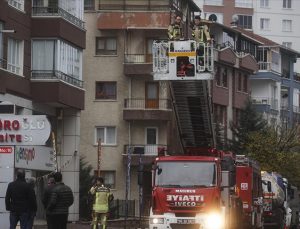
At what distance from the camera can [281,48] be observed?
301 feet

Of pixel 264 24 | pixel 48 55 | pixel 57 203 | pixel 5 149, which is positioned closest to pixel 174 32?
pixel 5 149

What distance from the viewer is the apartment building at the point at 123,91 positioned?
59438 millimetres

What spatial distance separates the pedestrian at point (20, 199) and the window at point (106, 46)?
126 feet

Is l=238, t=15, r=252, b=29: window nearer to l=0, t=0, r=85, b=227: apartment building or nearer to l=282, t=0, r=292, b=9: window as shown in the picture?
l=282, t=0, r=292, b=9: window

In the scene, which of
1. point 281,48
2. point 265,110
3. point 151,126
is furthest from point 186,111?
point 281,48

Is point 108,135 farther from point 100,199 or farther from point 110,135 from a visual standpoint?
point 100,199

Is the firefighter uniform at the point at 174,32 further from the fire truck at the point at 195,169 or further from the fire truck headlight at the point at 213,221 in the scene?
the fire truck headlight at the point at 213,221

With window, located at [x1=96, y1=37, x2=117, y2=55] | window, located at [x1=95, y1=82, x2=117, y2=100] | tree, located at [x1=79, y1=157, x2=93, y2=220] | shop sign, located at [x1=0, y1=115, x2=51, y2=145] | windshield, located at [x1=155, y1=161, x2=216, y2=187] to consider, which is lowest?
tree, located at [x1=79, y1=157, x2=93, y2=220]

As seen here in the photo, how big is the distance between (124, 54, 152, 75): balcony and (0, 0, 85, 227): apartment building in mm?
14577

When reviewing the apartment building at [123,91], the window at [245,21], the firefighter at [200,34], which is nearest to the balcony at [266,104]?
the apartment building at [123,91]

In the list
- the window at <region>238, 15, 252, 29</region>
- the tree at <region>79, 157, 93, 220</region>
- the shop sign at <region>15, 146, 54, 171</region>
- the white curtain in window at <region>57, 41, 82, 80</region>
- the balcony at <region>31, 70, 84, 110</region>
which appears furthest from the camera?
the window at <region>238, 15, 252, 29</region>

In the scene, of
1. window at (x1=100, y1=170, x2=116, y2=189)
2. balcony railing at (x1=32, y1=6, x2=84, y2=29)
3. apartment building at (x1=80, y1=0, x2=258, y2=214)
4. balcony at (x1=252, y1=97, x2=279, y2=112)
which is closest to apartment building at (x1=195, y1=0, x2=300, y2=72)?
balcony at (x1=252, y1=97, x2=279, y2=112)

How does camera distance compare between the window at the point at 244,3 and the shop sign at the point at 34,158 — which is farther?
the window at the point at 244,3

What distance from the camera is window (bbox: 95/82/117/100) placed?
60688 mm
